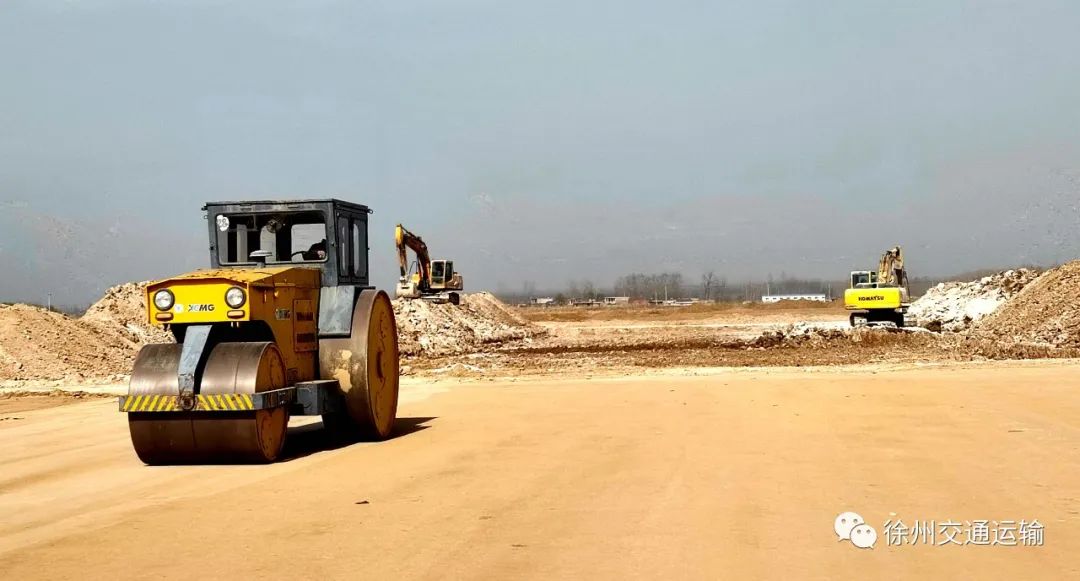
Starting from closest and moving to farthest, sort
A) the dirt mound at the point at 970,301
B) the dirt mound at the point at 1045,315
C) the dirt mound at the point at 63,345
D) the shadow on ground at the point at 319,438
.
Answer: the shadow on ground at the point at 319,438
the dirt mound at the point at 63,345
the dirt mound at the point at 1045,315
the dirt mound at the point at 970,301

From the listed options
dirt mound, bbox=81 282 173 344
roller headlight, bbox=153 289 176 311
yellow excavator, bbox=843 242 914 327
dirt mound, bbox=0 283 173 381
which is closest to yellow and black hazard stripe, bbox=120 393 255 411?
roller headlight, bbox=153 289 176 311

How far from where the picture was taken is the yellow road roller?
33.1 ft

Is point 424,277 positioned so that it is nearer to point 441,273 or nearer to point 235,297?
point 441,273

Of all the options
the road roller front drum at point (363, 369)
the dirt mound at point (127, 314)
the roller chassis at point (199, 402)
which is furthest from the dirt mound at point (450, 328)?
the roller chassis at point (199, 402)

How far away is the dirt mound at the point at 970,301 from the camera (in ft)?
145

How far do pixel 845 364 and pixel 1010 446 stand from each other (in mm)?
16221

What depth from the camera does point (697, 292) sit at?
6427 inches

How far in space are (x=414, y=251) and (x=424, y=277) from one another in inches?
51.7

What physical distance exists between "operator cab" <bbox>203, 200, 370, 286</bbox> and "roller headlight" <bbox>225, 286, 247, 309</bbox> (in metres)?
1.94

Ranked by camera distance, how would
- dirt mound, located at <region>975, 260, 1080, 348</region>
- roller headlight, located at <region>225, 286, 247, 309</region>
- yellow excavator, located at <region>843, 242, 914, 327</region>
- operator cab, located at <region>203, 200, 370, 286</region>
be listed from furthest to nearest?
yellow excavator, located at <region>843, 242, 914, 327</region>, dirt mound, located at <region>975, 260, 1080, 348</region>, operator cab, located at <region>203, 200, 370, 286</region>, roller headlight, located at <region>225, 286, 247, 309</region>

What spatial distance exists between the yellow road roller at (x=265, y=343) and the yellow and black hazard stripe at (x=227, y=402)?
0.4 inches

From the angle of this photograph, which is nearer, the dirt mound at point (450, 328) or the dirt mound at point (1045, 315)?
the dirt mound at point (1045, 315)

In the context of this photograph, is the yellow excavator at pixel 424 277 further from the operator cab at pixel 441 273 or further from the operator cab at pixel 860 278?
the operator cab at pixel 860 278

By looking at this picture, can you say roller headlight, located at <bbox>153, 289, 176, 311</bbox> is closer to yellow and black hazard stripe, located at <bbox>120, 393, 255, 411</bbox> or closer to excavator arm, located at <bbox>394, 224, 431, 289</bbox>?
yellow and black hazard stripe, located at <bbox>120, 393, 255, 411</bbox>
